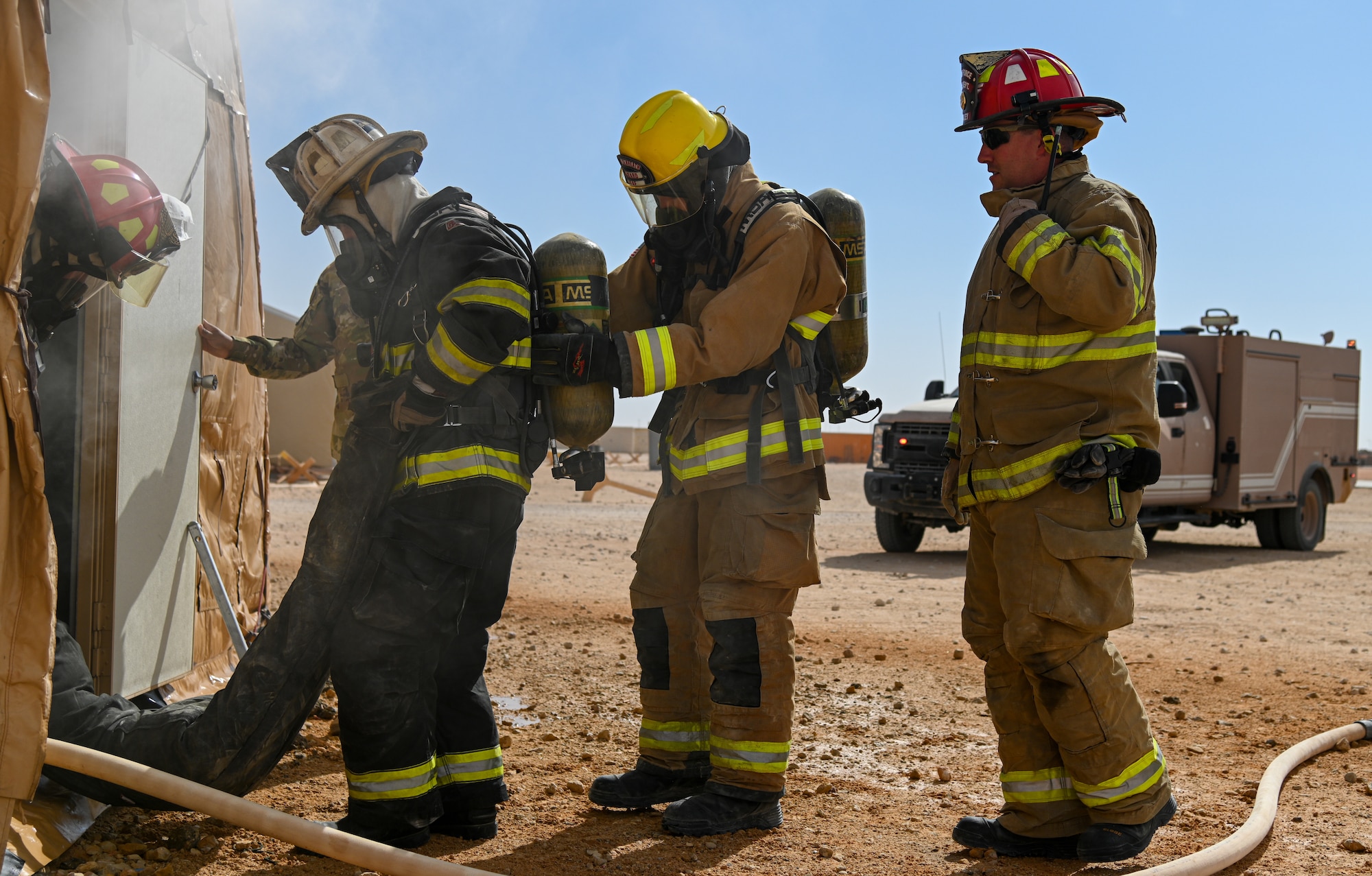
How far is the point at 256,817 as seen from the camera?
2.80 metres

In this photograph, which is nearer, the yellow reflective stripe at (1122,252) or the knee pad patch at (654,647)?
the yellow reflective stripe at (1122,252)

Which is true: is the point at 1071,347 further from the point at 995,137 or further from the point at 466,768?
the point at 466,768

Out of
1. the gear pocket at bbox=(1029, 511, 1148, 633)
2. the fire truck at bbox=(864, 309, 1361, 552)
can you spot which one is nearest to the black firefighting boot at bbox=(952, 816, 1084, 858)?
the gear pocket at bbox=(1029, 511, 1148, 633)

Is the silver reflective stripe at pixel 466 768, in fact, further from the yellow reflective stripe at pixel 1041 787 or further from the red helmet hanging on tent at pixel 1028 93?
the red helmet hanging on tent at pixel 1028 93

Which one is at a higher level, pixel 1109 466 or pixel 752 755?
pixel 1109 466

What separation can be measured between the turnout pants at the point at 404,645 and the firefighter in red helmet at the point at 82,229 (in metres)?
1.06

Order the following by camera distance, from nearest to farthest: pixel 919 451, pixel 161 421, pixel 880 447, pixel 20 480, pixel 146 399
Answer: pixel 20 480
pixel 146 399
pixel 161 421
pixel 919 451
pixel 880 447

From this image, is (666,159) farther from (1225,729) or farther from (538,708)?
(1225,729)

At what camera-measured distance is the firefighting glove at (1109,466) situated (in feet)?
10.5

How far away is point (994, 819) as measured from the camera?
3.54 m

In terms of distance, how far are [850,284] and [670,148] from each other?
2.82 ft

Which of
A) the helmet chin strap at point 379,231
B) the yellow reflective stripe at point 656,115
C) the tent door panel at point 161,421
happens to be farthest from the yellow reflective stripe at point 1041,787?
the tent door panel at point 161,421

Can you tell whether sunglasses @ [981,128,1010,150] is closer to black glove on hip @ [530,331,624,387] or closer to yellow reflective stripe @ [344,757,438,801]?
black glove on hip @ [530,331,624,387]

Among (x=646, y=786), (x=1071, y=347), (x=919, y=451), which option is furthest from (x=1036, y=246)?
(x=919, y=451)
